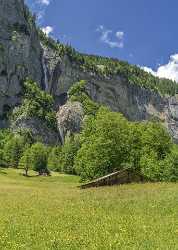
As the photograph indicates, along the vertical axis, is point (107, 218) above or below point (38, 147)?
below

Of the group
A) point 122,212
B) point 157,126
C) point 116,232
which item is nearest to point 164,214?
point 122,212

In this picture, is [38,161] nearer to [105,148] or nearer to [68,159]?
[68,159]

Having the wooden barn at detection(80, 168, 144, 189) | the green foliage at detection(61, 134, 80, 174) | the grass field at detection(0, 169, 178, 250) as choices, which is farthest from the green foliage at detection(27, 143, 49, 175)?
the grass field at detection(0, 169, 178, 250)

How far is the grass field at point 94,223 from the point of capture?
21.4 m

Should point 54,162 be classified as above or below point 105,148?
above

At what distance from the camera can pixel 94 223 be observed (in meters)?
26.7

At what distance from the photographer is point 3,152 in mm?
170375

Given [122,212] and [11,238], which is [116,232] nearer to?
[11,238]

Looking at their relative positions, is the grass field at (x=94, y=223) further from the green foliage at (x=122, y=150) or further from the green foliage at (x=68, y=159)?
the green foliage at (x=68, y=159)

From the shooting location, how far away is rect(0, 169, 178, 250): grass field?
21.4 metres

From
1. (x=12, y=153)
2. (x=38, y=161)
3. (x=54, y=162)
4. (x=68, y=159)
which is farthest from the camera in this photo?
(x=54, y=162)

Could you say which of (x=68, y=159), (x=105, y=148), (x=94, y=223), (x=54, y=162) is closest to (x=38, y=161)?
(x=68, y=159)

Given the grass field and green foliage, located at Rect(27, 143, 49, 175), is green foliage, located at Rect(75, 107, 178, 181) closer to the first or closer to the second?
the grass field

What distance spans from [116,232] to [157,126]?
68277 millimetres
